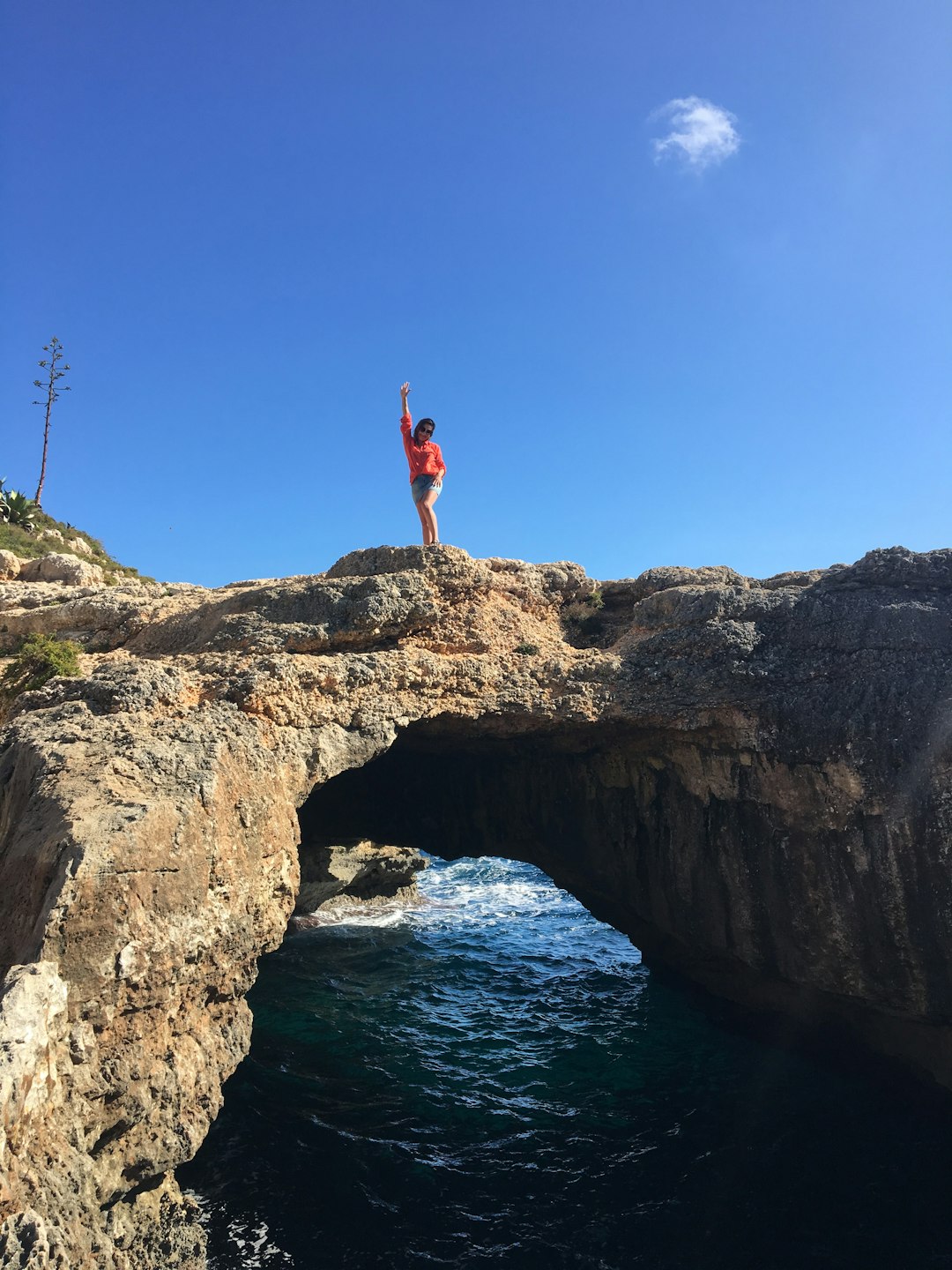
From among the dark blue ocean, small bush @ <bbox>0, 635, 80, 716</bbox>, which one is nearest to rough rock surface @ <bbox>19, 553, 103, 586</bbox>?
small bush @ <bbox>0, 635, 80, 716</bbox>

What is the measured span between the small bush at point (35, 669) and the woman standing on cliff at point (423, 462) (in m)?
6.15

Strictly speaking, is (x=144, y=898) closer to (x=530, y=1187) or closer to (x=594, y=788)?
(x=530, y=1187)

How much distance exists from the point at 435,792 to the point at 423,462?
7304mm

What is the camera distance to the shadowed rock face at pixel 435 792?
778 centimetres

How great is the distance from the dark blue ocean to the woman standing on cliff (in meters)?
9.54

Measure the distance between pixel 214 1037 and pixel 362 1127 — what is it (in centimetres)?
451

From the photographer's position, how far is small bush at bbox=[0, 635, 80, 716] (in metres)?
12.3

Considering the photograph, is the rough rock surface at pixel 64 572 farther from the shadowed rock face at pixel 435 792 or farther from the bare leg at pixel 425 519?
the bare leg at pixel 425 519

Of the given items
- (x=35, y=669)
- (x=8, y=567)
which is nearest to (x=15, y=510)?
(x=8, y=567)

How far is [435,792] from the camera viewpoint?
1781 cm

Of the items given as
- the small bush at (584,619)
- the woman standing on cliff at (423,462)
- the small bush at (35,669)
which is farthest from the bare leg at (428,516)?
the small bush at (35,669)

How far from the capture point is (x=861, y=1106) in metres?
12.7

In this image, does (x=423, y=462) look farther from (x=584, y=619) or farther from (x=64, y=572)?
(x=64, y=572)

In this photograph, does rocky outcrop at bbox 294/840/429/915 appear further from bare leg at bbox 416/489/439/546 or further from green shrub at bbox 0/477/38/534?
green shrub at bbox 0/477/38/534
